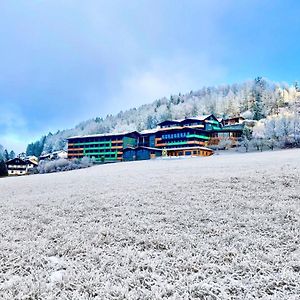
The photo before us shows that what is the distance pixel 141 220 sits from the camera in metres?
11.3

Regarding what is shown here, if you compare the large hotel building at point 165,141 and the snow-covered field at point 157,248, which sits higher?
the large hotel building at point 165,141

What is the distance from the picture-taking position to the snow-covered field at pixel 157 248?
20.8 ft

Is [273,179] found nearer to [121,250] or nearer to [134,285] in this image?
[121,250]

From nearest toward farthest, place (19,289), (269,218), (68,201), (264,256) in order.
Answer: (19,289), (264,256), (269,218), (68,201)

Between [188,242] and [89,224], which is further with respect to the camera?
[89,224]

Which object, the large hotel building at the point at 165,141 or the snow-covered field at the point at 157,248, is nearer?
the snow-covered field at the point at 157,248

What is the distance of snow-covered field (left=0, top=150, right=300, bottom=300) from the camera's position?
6.35 m

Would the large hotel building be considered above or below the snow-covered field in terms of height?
above

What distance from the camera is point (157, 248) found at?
8.73 meters

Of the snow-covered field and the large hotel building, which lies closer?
the snow-covered field

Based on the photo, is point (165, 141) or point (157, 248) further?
point (165, 141)

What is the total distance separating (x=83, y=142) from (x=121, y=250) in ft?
383

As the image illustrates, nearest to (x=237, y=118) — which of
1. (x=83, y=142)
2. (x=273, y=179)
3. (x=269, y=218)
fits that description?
(x=83, y=142)

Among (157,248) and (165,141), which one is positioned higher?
(165,141)
